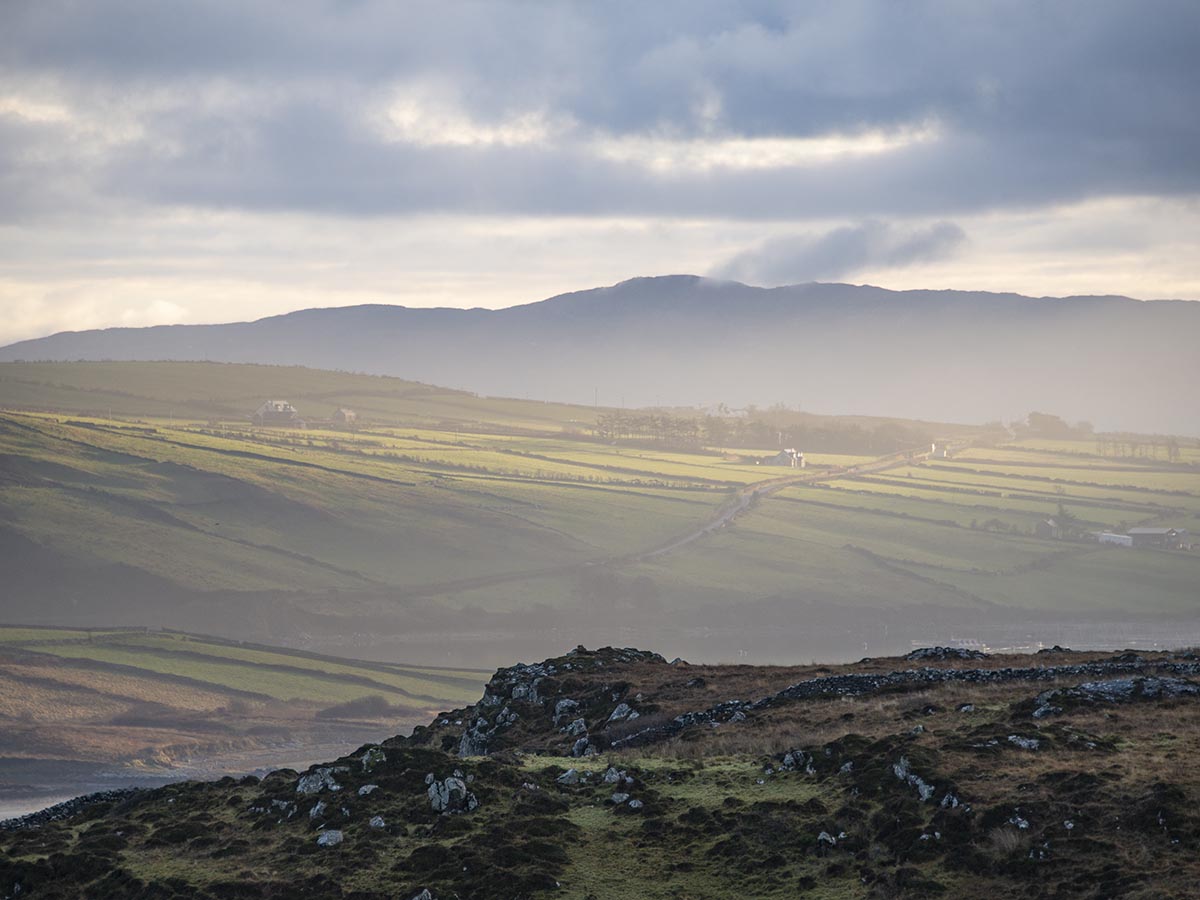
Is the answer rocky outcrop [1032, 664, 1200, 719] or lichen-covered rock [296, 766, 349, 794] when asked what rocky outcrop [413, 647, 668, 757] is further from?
rocky outcrop [1032, 664, 1200, 719]

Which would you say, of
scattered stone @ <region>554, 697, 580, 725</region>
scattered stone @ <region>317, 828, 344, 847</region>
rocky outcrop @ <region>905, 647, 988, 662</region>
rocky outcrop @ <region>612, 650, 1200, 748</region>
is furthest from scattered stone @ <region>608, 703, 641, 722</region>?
scattered stone @ <region>317, 828, 344, 847</region>

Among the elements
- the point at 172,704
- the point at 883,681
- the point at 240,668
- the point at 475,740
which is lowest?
the point at 172,704

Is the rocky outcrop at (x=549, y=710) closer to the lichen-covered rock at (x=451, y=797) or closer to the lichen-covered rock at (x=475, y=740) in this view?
the lichen-covered rock at (x=475, y=740)

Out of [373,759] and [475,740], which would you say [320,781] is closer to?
[373,759]

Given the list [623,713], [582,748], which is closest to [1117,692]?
[623,713]

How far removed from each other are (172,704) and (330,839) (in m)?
121

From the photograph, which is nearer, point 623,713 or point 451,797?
point 451,797

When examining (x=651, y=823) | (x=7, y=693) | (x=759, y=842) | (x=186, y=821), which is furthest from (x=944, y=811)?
(x=7, y=693)

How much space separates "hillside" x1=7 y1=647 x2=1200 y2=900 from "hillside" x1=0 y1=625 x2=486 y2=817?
87.4 meters

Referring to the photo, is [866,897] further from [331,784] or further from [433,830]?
[331,784]

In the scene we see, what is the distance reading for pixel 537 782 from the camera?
1503 inches

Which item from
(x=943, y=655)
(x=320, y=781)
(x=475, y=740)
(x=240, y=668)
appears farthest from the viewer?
(x=240, y=668)

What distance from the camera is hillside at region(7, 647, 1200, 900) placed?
30.3 meters

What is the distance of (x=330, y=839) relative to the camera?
34.6 meters
